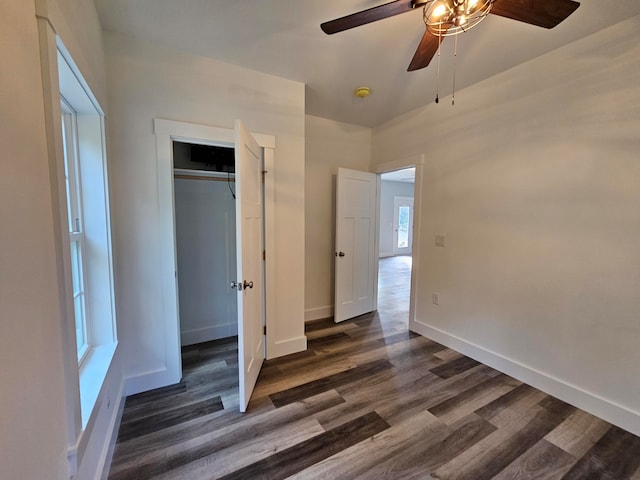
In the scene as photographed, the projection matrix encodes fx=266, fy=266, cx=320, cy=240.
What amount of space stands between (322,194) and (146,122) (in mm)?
2009

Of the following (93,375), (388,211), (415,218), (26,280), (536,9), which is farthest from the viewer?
(388,211)

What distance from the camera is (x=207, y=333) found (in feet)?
9.47

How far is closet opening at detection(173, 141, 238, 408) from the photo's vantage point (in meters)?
2.69

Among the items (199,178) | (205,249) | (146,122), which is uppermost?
(146,122)

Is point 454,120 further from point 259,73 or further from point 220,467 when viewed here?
point 220,467

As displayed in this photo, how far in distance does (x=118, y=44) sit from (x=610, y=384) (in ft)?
13.6

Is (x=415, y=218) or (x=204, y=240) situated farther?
(x=415, y=218)

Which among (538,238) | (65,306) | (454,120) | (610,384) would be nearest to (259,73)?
(454,120)

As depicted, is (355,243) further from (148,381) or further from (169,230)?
(148,381)

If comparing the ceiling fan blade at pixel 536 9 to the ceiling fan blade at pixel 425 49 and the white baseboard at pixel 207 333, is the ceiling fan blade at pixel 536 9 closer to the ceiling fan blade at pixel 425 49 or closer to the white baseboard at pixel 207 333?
the ceiling fan blade at pixel 425 49

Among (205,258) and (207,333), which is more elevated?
(205,258)

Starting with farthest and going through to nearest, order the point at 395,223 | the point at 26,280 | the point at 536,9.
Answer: the point at 395,223, the point at 536,9, the point at 26,280

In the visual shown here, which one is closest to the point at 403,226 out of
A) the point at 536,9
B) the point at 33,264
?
the point at 536,9

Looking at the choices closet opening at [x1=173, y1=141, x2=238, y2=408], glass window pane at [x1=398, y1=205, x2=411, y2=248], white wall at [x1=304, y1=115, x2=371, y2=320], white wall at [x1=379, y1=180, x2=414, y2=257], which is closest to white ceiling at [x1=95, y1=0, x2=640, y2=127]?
white wall at [x1=304, y1=115, x2=371, y2=320]
